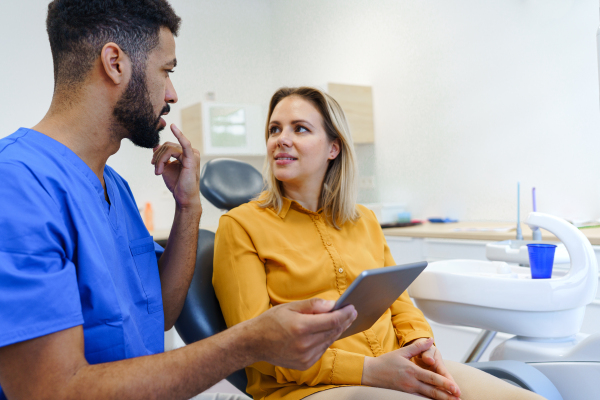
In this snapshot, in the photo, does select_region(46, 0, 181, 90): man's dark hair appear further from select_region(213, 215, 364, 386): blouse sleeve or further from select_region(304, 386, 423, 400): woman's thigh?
select_region(304, 386, 423, 400): woman's thigh

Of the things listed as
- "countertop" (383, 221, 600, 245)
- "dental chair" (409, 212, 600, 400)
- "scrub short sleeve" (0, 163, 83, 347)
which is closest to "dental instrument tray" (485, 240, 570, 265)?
"dental chair" (409, 212, 600, 400)

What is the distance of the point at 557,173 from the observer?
2488 millimetres

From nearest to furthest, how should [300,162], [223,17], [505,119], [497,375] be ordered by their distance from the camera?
[497,375] → [300,162] → [505,119] → [223,17]

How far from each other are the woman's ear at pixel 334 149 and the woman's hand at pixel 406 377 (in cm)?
66

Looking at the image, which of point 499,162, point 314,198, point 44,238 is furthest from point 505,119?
point 44,238

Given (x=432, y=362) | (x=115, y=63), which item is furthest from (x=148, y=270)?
(x=432, y=362)

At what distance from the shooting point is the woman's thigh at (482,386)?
3.21 feet

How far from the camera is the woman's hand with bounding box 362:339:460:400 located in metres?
0.99

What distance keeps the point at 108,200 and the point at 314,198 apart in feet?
2.05

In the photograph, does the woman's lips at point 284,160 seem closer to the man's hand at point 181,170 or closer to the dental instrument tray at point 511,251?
the man's hand at point 181,170

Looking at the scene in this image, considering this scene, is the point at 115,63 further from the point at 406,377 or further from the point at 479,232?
the point at 479,232

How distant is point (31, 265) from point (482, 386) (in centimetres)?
91

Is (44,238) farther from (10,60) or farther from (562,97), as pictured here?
(10,60)

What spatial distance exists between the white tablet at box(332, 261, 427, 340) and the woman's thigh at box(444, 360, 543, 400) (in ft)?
0.97
